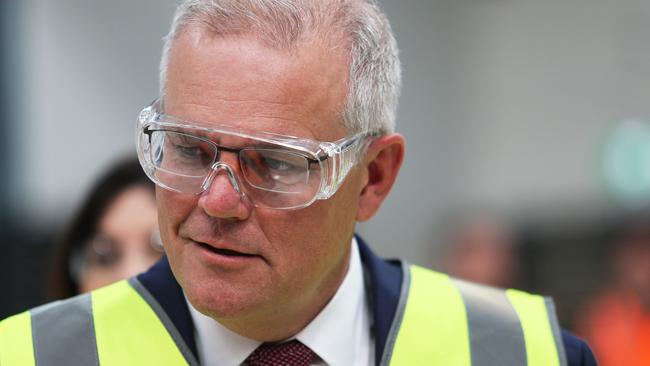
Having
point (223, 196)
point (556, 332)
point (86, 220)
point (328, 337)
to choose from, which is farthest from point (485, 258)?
point (223, 196)

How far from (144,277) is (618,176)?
811cm

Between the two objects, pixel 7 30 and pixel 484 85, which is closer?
pixel 7 30

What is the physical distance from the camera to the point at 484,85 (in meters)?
11.5

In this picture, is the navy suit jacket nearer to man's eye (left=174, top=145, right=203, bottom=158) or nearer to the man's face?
the man's face

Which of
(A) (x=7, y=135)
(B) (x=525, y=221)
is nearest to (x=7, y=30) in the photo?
(A) (x=7, y=135)

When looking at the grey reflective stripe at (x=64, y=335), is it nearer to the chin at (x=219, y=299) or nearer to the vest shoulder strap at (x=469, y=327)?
the chin at (x=219, y=299)

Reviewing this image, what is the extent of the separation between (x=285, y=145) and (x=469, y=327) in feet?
2.56

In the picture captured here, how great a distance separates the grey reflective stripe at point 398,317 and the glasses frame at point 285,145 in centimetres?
44

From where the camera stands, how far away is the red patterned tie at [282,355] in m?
2.89

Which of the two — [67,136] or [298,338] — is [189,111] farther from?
[67,136]

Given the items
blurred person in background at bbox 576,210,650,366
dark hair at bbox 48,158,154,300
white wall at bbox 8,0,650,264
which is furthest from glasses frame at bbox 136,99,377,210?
white wall at bbox 8,0,650,264

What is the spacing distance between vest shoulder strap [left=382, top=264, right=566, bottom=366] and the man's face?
1.30 feet

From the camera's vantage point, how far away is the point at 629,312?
6270mm

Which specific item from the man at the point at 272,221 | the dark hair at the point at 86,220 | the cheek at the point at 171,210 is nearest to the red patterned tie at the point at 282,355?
the man at the point at 272,221
